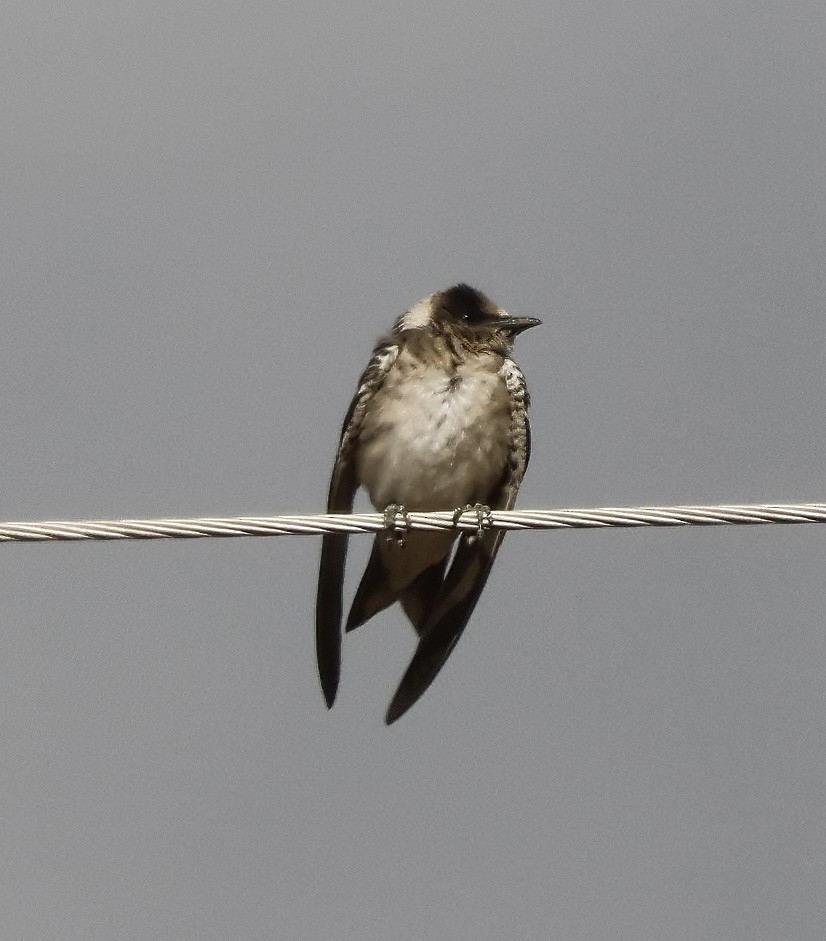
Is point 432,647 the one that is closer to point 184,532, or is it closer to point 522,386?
point 522,386

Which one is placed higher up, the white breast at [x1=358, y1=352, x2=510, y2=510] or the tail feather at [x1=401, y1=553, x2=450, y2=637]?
the white breast at [x1=358, y1=352, x2=510, y2=510]

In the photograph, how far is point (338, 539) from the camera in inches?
320

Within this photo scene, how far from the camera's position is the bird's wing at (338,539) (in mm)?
7914

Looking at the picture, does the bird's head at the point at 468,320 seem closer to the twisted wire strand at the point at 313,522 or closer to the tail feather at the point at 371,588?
the tail feather at the point at 371,588

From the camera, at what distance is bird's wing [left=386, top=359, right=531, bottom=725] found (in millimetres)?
8188

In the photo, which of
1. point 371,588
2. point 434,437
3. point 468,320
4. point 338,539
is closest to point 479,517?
point 434,437

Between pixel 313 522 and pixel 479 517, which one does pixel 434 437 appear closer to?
pixel 479 517

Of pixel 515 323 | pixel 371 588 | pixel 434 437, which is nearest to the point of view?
pixel 434 437

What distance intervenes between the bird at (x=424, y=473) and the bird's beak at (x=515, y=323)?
0.84 feet

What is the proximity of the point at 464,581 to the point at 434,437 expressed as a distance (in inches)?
28.7

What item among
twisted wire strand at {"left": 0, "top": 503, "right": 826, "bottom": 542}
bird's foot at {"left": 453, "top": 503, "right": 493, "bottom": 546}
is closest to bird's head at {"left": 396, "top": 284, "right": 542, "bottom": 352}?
bird's foot at {"left": 453, "top": 503, "right": 493, "bottom": 546}

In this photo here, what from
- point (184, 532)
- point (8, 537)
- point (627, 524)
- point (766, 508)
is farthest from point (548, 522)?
point (8, 537)

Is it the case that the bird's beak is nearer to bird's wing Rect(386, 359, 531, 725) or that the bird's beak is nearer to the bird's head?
the bird's head

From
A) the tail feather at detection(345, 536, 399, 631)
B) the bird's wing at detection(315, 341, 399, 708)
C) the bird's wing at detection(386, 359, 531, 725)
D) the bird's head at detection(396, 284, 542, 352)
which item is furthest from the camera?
the bird's head at detection(396, 284, 542, 352)
